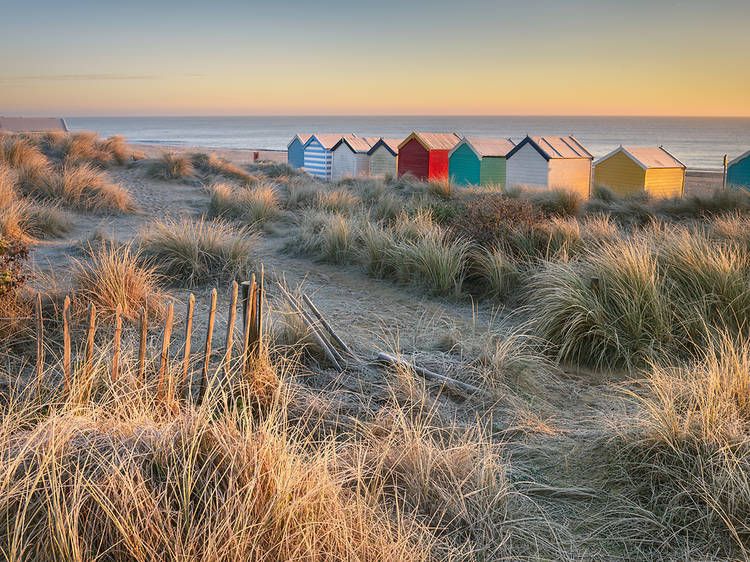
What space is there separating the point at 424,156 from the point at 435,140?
3.33 ft

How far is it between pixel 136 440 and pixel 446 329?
3.84m

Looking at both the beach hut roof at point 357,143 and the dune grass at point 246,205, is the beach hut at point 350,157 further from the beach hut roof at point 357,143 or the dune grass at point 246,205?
the dune grass at point 246,205

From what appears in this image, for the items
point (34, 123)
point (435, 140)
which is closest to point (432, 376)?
point (435, 140)

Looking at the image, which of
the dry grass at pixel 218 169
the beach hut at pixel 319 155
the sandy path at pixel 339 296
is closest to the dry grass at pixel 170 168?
the dry grass at pixel 218 169

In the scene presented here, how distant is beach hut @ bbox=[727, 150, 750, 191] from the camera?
16.9m

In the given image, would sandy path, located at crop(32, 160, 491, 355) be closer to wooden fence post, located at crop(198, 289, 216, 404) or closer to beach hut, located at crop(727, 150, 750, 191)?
wooden fence post, located at crop(198, 289, 216, 404)

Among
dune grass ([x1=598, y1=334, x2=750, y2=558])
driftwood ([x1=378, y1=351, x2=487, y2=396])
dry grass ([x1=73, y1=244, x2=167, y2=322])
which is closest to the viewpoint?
dune grass ([x1=598, y1=334, x2=750, y2=558])

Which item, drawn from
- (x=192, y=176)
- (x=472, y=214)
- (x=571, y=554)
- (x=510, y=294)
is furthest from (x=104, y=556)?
(x=192, y=176)

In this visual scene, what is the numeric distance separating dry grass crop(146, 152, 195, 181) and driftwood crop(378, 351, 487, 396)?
12.8 metres

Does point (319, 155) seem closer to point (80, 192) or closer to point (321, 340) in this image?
point (80, 192)

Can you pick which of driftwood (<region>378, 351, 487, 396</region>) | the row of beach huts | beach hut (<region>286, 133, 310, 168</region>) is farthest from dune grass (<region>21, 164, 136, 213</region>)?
beach hut (<region>286, 133, 310, 168</region>)

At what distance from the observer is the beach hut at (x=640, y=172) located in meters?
17.7

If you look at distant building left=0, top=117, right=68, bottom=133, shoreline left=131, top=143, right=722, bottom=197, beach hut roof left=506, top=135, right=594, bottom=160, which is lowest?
shoreline left=131, top=143, right=722, bottom=197

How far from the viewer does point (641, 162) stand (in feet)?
58.4
